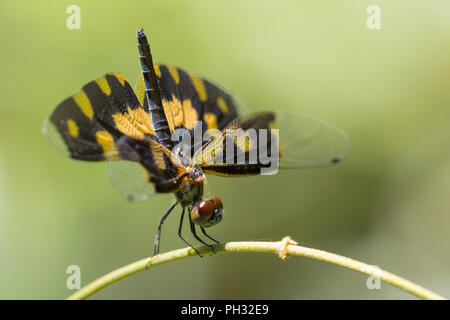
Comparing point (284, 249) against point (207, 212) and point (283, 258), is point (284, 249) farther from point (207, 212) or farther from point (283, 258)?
point (207, 212)

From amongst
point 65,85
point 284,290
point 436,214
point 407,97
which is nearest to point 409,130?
point 407,97

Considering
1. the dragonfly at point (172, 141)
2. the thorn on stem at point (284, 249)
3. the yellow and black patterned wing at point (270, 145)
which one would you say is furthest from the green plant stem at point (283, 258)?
the yellow and black patterned wing at point (270, 145)

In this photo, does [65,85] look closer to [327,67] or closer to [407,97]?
[327,67]

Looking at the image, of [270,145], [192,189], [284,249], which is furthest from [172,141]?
[284,249]

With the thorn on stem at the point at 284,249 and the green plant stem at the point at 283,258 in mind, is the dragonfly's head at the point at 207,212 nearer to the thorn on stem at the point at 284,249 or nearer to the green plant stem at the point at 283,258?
the green plant stem at the point at 283,258

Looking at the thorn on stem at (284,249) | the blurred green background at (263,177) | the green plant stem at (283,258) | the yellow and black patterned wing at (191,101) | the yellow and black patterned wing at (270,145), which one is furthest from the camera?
the blurred green background at (263,177)

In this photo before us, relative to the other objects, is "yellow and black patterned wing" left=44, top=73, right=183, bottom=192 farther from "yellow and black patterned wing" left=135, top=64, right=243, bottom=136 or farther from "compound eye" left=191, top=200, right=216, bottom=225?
"yellow and black patterned wing" left=135, top=64, right=243, bottom=136
